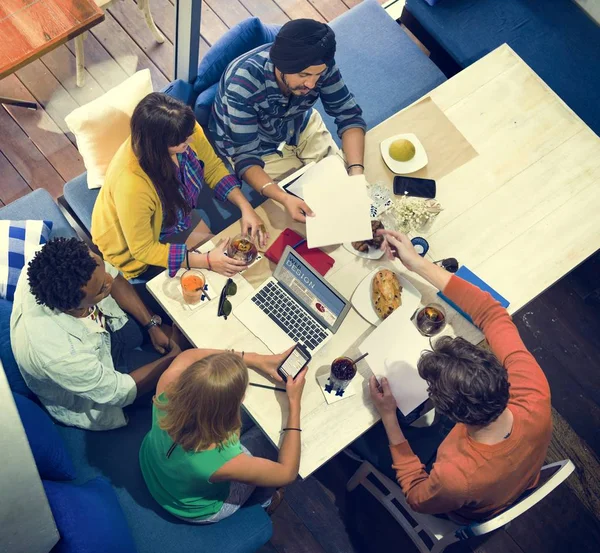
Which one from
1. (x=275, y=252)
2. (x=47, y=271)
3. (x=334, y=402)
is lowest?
(x=334, y=402)

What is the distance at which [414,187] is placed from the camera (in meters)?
2.29

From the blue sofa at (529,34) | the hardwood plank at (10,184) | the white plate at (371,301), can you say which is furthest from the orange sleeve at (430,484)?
the hardwood plank at (10,184)

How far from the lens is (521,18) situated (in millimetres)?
3152

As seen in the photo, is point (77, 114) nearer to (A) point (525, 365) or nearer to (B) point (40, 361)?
(B) point (40, 361)

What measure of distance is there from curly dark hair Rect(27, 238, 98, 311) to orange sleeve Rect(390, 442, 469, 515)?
124 cm

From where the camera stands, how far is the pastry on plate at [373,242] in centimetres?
218

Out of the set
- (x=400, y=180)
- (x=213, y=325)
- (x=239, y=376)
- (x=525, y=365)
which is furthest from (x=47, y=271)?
(x=525, y=365)

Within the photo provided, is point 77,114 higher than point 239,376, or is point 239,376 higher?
point 77,114

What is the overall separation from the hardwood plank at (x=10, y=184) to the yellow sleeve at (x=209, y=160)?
4.38ft

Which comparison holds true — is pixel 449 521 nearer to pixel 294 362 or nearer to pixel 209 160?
pixel 294 362

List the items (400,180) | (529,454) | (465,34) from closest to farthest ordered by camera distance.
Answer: (529,454) < (400,180) < (465,34)

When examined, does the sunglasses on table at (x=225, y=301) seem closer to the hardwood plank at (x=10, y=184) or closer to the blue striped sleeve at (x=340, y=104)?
the blue striped sleeve at (x=340, y=104)

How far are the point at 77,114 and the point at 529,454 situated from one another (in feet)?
7.37

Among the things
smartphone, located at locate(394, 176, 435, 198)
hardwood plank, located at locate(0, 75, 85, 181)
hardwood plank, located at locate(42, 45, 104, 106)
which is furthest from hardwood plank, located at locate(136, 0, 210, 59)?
smartphone, located at locate(394, 176, 435, 198)
